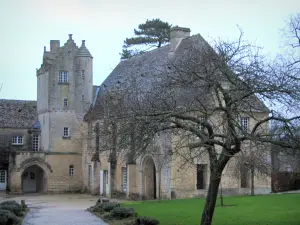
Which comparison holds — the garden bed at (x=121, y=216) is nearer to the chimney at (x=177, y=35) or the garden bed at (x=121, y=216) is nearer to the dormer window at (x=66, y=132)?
the chimney at (x=177, y=35)

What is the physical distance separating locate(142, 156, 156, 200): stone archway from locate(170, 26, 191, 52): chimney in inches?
345

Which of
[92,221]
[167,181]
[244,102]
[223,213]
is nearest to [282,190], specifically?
[167,181]

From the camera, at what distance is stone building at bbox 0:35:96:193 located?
4638 cm

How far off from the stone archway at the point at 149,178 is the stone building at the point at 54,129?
11285 mm

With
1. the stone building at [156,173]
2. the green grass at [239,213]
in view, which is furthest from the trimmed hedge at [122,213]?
the stone building at [156,173]

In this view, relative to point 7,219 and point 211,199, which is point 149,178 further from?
point 211,199

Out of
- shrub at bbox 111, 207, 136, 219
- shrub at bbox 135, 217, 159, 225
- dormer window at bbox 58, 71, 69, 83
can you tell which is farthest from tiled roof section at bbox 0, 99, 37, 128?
shrub at bbox 135, 217, 159, 225

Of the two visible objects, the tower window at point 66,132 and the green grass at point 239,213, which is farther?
the tower window at point 66,132

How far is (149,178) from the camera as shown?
36.9m

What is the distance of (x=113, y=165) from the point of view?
40.0m

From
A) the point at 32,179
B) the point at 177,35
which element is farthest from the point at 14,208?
the point at 32,179

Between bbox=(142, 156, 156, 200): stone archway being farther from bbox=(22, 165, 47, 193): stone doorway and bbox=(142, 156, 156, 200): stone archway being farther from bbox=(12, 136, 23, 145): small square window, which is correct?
bbox=(12, 136, 23, 145): small square window

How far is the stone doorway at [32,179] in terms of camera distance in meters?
49.3

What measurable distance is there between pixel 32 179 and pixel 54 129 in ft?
22.6
